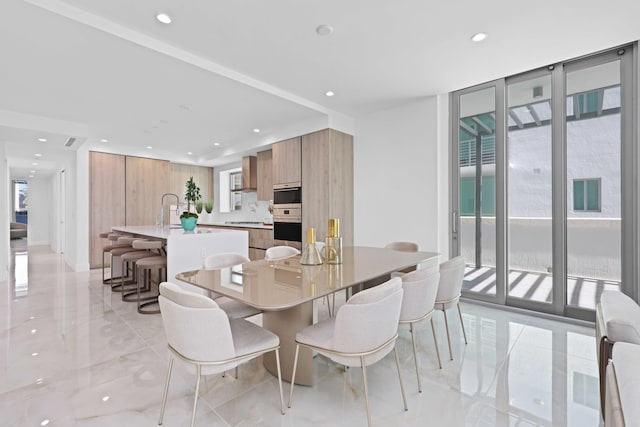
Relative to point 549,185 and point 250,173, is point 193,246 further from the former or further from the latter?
point 549,185

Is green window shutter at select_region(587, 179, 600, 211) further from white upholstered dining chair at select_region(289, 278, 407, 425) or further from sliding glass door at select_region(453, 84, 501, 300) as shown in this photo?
white upholstered dining chair at select_region(289, 278, 407, 425)

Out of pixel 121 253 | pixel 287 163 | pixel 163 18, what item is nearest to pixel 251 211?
pixel 287 163

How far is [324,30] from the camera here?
2.43m

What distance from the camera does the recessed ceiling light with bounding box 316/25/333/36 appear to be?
7.83 feet

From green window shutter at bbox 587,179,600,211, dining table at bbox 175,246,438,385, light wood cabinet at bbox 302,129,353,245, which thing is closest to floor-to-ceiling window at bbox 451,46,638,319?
green window shutter at bbox 587,179,600,211

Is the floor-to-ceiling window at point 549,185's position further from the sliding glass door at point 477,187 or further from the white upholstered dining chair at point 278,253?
the white upholstered dining chair at point 278,253

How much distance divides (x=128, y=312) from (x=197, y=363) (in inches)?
→ 101

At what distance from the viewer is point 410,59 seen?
294 cm

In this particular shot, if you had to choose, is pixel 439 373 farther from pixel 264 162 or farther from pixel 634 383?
pixel 264 162

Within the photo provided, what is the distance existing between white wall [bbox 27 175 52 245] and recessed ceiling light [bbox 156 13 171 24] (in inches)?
459

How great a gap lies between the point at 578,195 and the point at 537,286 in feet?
3.53

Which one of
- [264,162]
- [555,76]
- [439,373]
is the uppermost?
[555,76]

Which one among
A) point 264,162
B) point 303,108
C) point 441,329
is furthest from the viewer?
point 264,162

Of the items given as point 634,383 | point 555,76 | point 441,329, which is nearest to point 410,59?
point 555,76
